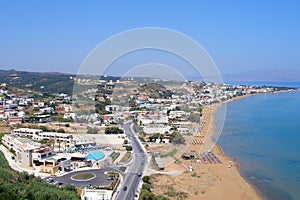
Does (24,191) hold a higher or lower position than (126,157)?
higher

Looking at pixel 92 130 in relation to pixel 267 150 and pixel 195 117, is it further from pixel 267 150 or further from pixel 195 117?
pixel 267 150

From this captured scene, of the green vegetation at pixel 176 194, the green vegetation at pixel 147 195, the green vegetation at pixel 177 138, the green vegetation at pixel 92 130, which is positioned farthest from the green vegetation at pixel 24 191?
the green vegetation at pixel 92 130

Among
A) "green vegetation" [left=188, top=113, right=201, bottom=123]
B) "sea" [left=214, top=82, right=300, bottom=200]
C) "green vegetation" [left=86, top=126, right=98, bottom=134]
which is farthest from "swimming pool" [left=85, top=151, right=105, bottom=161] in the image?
"green vegetation" [left=188, top=113, right=201, bottom=123]

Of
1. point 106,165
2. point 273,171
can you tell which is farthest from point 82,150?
point 273,171

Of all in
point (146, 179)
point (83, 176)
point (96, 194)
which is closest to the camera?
point (96, 194)

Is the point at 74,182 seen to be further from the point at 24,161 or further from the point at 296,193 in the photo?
the point at 296,193

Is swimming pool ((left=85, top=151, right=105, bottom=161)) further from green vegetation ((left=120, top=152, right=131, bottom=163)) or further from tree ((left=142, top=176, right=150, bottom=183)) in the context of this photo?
tree ((left=142, top=176, right=150, bottom=183))

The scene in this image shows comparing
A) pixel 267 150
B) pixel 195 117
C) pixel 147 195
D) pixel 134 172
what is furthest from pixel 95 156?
pixel 195 117
